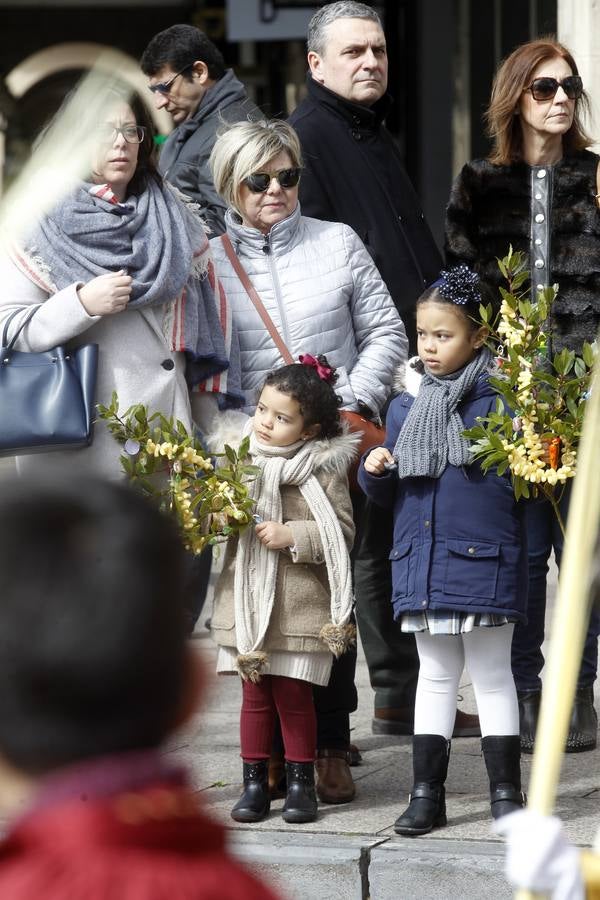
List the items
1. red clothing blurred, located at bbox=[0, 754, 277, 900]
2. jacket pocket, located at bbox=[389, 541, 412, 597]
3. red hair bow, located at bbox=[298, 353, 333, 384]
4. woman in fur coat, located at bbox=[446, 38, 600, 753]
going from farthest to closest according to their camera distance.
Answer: woman in fur coat, located at bbox=[446, 38, 600, 753], red hair bow, located at bbox=[298, 353, 333, 384], jacket pocket, located at bbox=[389, 541, 412, 597], red clothing blurred, located at bbox=[0, 754, 277, 900]

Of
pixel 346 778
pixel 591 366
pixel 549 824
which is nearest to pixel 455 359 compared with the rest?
pixel 591 366

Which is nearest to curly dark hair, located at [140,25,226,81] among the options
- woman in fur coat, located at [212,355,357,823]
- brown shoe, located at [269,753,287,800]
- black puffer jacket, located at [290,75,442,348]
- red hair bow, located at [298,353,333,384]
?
black puffer jacket, located at [290,75,442,348]

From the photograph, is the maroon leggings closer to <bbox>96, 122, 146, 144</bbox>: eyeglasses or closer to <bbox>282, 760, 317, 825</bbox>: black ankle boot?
<bbox>282, 760, 317, 825</bbox>: black ankle boot

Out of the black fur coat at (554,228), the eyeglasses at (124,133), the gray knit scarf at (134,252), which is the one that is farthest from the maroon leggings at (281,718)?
the eyeglasses at (124,133)

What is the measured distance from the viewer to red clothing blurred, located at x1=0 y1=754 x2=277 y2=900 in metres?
1.34

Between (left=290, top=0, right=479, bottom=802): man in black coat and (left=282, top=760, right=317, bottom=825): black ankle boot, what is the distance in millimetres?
842

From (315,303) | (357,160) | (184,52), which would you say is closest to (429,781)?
(315,303)

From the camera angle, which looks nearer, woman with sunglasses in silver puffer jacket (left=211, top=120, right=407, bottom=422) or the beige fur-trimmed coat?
the beige fur-trimmed coat

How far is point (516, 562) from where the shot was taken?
4316 mm

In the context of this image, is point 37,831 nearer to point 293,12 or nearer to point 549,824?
point 549,824

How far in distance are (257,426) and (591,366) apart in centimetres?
92

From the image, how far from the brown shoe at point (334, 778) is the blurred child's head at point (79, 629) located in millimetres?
3203

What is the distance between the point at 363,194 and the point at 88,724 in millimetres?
3868

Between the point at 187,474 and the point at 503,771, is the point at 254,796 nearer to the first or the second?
the point at 503,771
